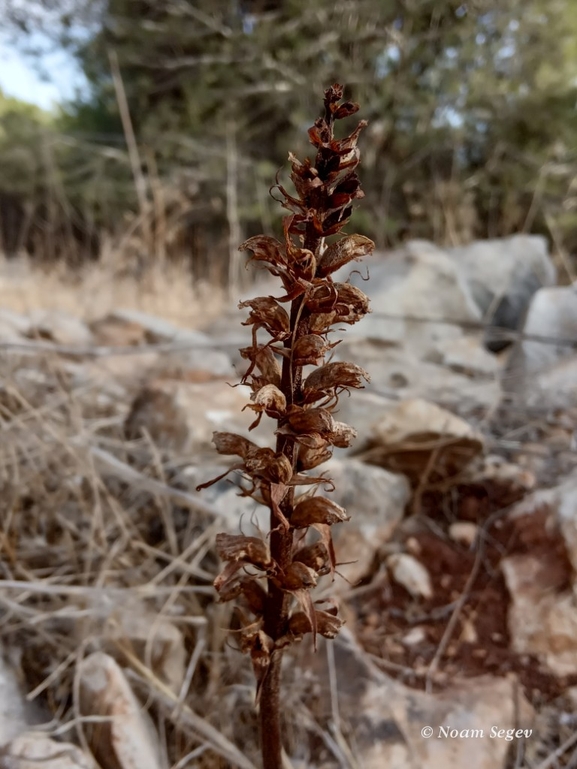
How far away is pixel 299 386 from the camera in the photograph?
0.63 meters

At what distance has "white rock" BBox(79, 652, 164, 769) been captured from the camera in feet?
2.91

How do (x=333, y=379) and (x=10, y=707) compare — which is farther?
(x=10, y=707)

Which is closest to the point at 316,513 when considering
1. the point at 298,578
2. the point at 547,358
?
the point at 298,578

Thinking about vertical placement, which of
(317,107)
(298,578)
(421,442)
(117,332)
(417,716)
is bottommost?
(417,716)

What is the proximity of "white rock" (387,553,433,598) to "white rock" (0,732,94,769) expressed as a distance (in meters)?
0.84

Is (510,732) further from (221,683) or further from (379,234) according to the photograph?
(379,234)

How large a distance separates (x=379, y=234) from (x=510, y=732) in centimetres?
561

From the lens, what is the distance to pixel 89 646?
1112 millimetres

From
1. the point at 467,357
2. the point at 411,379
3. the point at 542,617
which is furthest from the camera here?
the point at 467,357

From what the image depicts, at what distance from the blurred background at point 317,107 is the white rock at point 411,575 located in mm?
4207

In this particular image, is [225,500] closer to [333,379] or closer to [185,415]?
[185,415]

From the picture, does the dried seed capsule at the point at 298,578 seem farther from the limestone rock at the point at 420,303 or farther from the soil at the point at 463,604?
the limestone rock at the point at 420,303

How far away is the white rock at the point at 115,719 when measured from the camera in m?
0.89

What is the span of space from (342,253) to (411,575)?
110 centimetres
